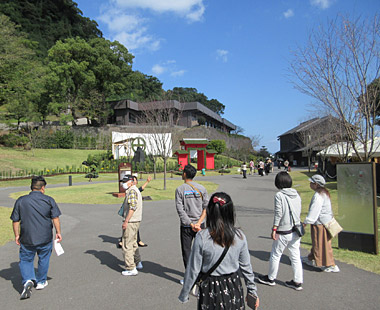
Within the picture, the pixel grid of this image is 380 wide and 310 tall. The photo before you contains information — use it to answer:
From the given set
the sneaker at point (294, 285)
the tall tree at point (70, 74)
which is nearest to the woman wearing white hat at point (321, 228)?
the sneaker at point (294, 285)

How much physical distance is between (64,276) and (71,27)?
3482 inches

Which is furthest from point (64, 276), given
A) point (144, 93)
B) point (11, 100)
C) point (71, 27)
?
point (71, 27)

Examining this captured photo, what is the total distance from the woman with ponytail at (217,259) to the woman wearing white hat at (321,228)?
8.88 ft

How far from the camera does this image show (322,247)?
4879 mm

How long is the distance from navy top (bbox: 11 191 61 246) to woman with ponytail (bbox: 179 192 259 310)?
9.05ft

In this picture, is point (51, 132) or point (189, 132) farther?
point (189, 132)

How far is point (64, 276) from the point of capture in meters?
4.90

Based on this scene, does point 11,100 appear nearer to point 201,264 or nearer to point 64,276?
point 64,276

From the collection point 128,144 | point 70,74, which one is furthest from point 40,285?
point 70,74

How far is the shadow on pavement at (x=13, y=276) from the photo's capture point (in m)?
4.53

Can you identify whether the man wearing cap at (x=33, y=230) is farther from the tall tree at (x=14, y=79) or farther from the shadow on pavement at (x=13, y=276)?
the tall tree at (x=14, y=79)

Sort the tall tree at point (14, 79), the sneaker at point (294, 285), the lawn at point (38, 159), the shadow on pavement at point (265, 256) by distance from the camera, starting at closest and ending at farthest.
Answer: the sneaker at point (294, 285), the shadow on pavement at point (265, 256), the lawn at point (38, 159), the tall tree at point (14, 79)

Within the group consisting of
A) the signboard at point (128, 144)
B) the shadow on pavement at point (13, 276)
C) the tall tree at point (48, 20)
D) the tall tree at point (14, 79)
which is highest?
the tall tree at point (48, 20)

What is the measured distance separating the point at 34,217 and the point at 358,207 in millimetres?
5842
